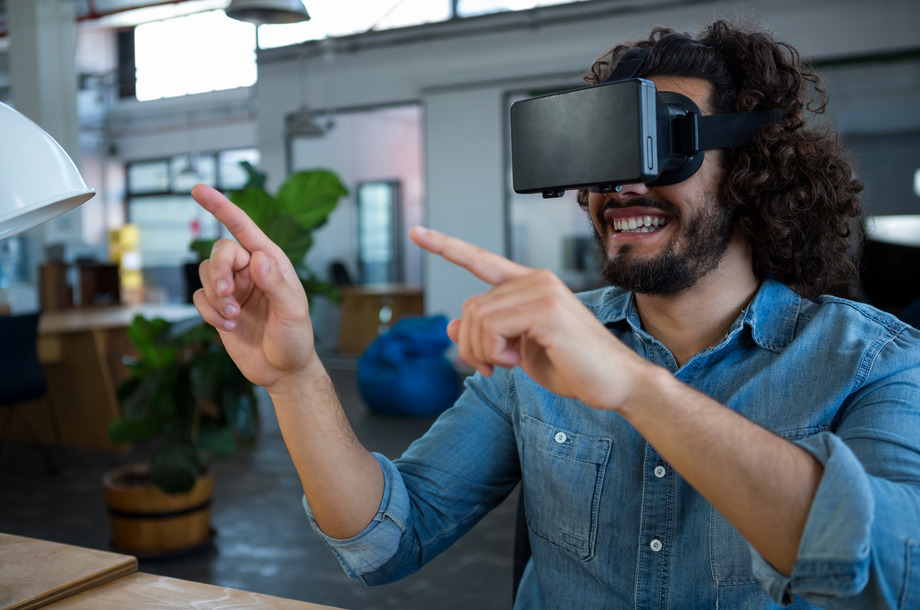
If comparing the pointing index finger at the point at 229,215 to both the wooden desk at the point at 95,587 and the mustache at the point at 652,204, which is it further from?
the mustache at the point at 652,204

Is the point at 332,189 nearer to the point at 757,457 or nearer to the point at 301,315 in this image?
the point at 301,315

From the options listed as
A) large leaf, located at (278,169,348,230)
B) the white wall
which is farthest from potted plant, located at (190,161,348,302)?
the white wall

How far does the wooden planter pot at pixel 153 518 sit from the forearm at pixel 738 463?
242cm

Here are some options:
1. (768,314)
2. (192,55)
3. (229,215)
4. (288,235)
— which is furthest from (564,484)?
(192,55)

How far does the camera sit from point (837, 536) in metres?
0.68

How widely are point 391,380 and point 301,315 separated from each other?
422cm

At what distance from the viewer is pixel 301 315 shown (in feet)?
3.07

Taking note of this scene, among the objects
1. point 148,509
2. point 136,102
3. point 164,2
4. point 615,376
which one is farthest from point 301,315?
point 136,102

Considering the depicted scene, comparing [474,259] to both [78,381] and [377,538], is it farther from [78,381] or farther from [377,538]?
[78,381]

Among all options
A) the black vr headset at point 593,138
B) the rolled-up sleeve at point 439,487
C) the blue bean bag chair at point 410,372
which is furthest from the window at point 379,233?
the black vr headset at point 593,138

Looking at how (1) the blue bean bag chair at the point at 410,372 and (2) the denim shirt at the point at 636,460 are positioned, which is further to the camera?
(1) the blue bean bag chair at the point at 410,372

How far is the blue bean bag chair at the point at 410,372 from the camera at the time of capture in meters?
5.12

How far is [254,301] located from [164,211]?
12.5 meters

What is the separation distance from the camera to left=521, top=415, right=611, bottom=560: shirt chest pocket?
3.56 ft
